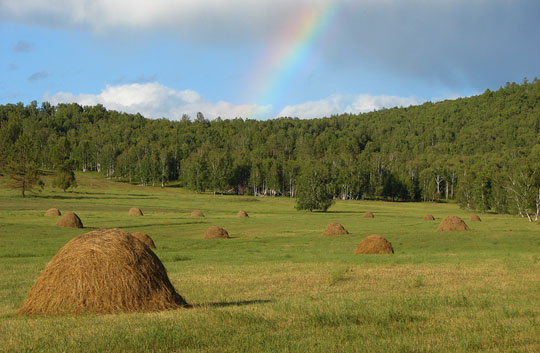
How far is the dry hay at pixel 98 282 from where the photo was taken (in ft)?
35.8

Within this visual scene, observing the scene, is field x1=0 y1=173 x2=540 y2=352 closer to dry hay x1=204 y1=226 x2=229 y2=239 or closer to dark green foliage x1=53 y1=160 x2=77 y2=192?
dry hay x1=204 y1=226 x2=229 y2=239

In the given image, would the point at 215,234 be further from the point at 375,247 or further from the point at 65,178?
the point at 65,178

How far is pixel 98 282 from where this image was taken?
11.0 meters

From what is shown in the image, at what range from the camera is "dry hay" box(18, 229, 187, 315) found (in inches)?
429

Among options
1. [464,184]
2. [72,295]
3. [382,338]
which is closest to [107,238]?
[72,295]

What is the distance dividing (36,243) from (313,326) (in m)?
30.1

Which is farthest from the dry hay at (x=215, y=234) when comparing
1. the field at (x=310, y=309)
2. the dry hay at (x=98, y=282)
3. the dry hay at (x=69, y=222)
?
the dry hay at (x=98, y=282)

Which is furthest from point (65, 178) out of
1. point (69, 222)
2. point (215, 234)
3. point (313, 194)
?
point (215, 234)

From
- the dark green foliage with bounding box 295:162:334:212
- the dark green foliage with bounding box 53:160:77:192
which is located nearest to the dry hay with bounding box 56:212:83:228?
the dark green foliage with bounding box 295:162:334:212

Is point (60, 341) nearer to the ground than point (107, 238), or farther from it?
nearer to the ground

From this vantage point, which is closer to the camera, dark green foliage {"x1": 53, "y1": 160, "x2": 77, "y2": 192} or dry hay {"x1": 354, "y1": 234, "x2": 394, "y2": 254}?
dry hay {"x1": 354, "y1": 234, "x2": 394, "y2": 254}

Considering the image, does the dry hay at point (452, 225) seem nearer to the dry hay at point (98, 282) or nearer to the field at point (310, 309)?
the field at point (310, 309)

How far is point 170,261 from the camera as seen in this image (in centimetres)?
2692

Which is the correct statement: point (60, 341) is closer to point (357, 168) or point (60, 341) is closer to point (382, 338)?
point (382, 338)
